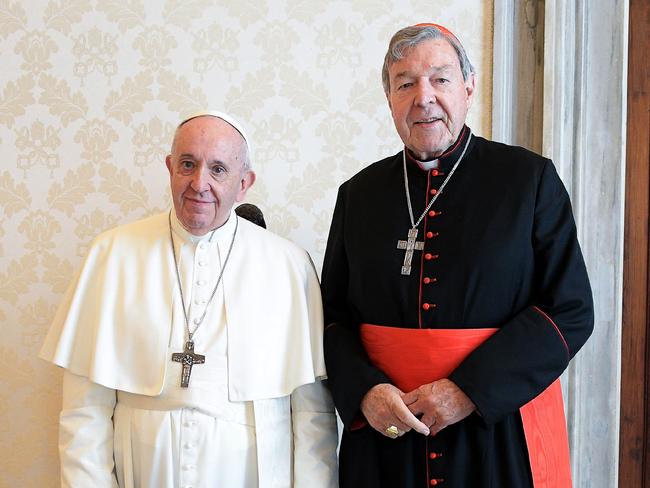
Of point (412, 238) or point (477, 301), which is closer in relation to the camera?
point (477, 301)

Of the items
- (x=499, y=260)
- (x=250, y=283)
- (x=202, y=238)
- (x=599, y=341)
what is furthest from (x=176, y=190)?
(x=599, y=341)

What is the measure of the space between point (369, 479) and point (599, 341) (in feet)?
3.62

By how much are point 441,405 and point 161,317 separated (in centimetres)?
80

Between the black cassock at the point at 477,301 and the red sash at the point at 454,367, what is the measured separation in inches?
1.2

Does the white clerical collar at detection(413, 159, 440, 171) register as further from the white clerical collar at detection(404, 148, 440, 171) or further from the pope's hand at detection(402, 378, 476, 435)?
the pope's hand at detection(402, 378, 476, 435)

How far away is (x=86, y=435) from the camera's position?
2.08m

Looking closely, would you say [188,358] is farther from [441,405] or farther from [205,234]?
[441,405]

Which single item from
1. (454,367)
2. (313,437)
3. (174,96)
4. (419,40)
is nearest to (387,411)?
(454,367)

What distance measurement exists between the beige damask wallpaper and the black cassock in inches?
32.5

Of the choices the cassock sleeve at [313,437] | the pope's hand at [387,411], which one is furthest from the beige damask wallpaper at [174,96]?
the pope's hand at [387,411]

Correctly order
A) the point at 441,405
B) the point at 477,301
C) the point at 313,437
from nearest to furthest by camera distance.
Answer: the point at 441,405
the point at 477,301
the point at 313,437

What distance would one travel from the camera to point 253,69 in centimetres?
296

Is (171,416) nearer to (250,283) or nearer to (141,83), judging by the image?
(250,283)

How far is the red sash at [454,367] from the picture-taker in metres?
1.95
